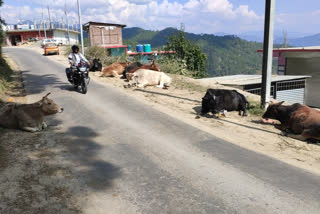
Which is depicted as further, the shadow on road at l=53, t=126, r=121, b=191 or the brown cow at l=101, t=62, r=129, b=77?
the brown cow at l=101, t=62, r=129, b=77

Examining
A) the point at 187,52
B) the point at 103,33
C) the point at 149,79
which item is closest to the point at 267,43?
the point at 149,79

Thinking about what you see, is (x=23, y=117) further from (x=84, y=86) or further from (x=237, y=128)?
(x=237, y=128)

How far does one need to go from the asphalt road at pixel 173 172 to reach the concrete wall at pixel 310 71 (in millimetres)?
15479

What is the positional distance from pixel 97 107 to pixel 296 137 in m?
5.72

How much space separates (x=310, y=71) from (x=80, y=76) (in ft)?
56.6

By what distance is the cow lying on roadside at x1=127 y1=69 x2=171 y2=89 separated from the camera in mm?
12148

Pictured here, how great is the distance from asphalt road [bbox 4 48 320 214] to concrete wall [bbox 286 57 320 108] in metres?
15.5

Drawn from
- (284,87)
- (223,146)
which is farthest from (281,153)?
(284,87)

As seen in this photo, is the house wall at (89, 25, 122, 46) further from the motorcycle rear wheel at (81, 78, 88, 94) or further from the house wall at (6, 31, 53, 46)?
the motorcycle rear wheel at (81, 78, 88, 94)

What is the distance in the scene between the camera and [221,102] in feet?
27.8

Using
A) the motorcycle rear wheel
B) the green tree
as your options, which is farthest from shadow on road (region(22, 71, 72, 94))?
the green tree

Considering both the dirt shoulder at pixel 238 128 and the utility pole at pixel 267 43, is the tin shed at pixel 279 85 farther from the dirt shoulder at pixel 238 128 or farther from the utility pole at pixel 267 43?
the utility pole at pixel 267 43

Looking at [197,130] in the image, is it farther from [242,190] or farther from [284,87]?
[284,87]

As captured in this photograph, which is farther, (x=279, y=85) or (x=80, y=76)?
(x=279, y=85)
